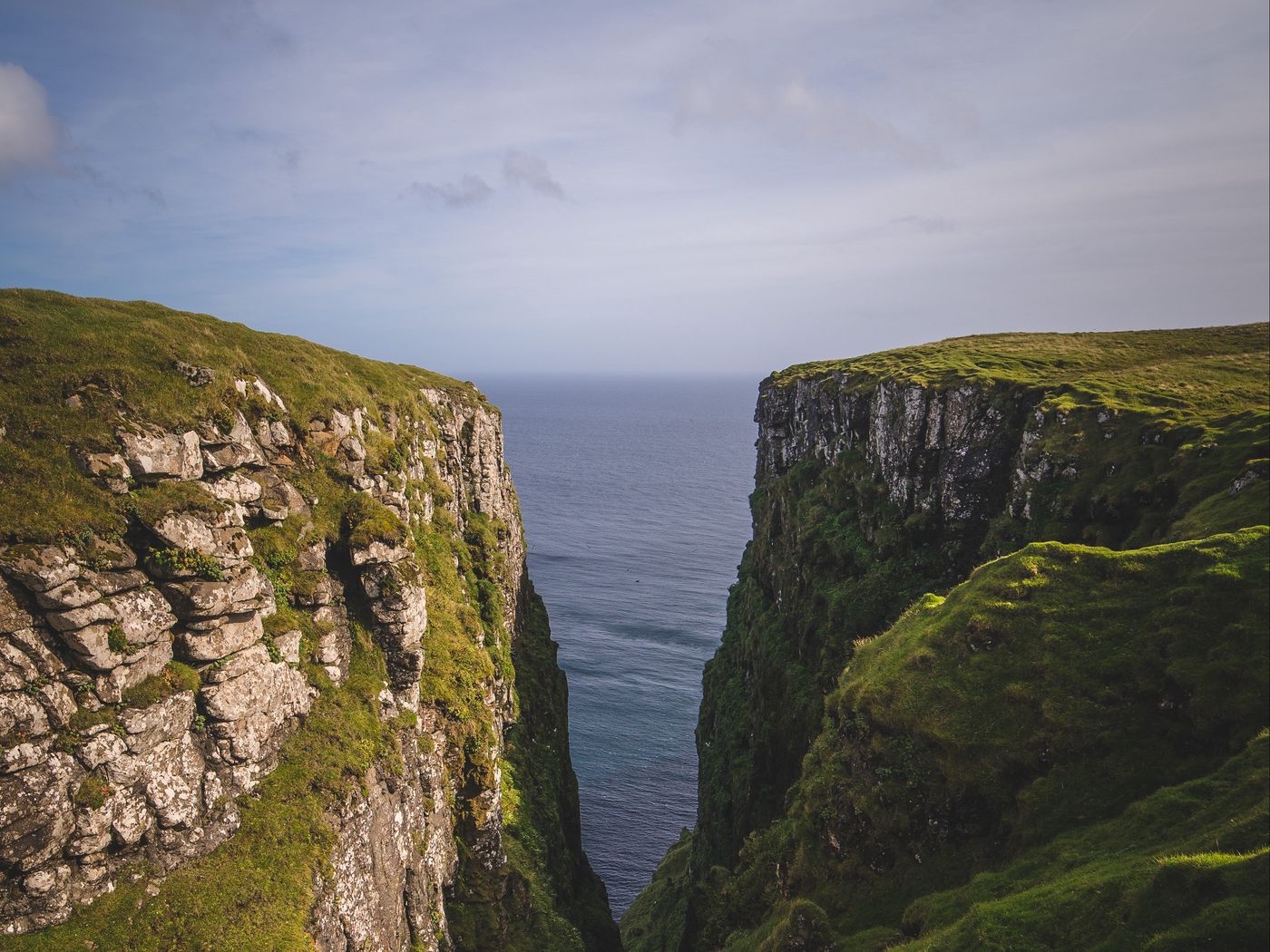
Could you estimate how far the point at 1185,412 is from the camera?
42500 mm

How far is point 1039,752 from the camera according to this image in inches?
1027

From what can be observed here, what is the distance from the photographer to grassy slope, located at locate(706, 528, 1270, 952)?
68.7 feet

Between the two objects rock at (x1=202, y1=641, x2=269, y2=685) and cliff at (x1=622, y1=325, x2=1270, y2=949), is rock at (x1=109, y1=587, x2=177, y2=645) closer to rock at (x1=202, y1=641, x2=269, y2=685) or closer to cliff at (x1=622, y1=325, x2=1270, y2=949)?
rock at (x1=202, y1=641, x2=269, y2=685)

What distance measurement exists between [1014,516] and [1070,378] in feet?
51.6

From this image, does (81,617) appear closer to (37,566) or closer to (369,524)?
(37,566)

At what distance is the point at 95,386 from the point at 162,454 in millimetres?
3991

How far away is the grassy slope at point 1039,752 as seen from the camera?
20938 mm

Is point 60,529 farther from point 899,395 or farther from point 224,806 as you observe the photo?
point 899,395

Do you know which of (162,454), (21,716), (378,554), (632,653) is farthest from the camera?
(632,653)

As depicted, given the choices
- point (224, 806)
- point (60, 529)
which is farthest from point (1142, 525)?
point (60, 529)

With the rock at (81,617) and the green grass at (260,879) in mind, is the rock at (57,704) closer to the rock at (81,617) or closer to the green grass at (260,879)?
the rock at (81,617)

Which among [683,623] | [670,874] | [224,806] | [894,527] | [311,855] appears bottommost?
[670,874]

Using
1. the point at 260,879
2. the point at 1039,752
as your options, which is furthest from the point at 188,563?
the point at 1039,752

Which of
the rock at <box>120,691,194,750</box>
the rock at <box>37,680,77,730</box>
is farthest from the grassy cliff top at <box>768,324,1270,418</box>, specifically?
the rock at <box>37,680,77,730</box>
